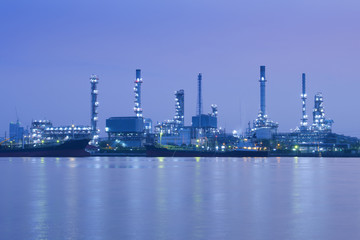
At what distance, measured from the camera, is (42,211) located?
21531 millimetres

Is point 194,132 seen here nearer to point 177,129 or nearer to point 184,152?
point 177,129

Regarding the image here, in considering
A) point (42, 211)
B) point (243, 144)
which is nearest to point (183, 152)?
point (243, 144)

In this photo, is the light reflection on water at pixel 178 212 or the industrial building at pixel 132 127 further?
the industrial building at pixel 132 127

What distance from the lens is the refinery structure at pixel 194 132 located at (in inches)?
6225

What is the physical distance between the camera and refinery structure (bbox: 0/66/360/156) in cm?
15812

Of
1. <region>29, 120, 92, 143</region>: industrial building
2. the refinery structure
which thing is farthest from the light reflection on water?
<region>29, 120, 92, 143</region>: industrial building

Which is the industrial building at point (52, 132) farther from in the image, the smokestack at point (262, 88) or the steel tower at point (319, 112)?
the steel tower at point (319, 112)

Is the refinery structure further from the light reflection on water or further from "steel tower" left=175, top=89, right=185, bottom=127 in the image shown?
the light reflection on water

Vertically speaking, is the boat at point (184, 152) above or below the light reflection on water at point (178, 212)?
above

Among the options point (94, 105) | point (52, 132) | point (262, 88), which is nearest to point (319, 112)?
point (262, 88)

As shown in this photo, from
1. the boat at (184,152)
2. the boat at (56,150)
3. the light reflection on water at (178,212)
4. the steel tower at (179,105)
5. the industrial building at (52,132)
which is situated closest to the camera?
the light reflection on water at (178,212)

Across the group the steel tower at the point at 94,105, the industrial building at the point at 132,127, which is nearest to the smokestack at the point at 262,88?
the industrial building at the point at 132,127

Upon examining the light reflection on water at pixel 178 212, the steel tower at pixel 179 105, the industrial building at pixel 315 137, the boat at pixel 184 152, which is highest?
the steel tower at pixel 179 105

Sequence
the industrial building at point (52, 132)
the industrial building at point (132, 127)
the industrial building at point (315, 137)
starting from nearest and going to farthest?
the industrial building at point (132, 127) < the industrial building at point (315, 137) < the industrial building at point (52, 132)
